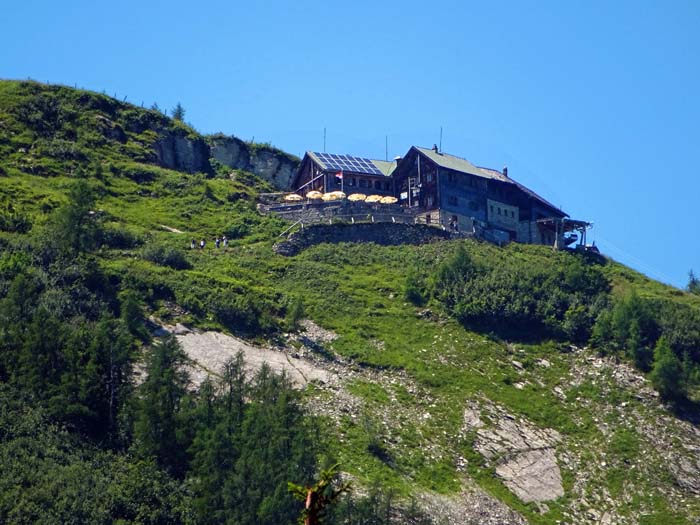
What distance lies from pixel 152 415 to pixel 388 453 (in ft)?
46.0

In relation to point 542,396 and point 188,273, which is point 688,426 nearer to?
point 542,396

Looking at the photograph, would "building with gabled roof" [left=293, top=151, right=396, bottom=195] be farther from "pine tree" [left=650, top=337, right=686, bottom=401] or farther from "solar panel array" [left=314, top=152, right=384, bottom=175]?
"pine tree" [left=650, top=337, right=686, bottom=401]

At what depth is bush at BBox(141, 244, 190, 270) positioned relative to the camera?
8819 centimetres

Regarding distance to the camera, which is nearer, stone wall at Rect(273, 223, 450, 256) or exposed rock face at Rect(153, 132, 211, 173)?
stone wall at Rect(273, 223, 450, 256)

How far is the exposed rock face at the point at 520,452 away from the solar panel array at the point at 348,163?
44.1 m

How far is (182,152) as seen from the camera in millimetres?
124750

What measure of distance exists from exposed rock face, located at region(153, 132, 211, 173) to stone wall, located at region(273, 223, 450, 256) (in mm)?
27779

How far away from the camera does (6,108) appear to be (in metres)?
118

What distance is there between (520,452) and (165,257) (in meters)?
32.8

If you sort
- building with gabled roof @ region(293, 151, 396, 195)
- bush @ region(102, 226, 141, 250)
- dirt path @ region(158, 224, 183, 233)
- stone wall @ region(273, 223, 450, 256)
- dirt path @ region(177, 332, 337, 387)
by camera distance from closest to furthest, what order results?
dirt path @ region(177, 332, 337, 387) → bush @ region(102, 226, 141, 250) → stone wall @ region(273, 223, 450, 256) → dirt path @ region(158, 224, 183, 233) → building with gabled roof @ region(293, 151, 396, 195)

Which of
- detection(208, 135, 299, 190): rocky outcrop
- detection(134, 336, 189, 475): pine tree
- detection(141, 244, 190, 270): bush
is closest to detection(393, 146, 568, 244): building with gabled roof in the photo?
detection(208, 135, 299, 190): rocky outcrop

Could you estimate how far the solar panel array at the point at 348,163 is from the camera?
112619 mm

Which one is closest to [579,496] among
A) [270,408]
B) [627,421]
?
[627,421]

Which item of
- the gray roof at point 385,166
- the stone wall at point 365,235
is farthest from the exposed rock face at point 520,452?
the gray roof at point 385,166
